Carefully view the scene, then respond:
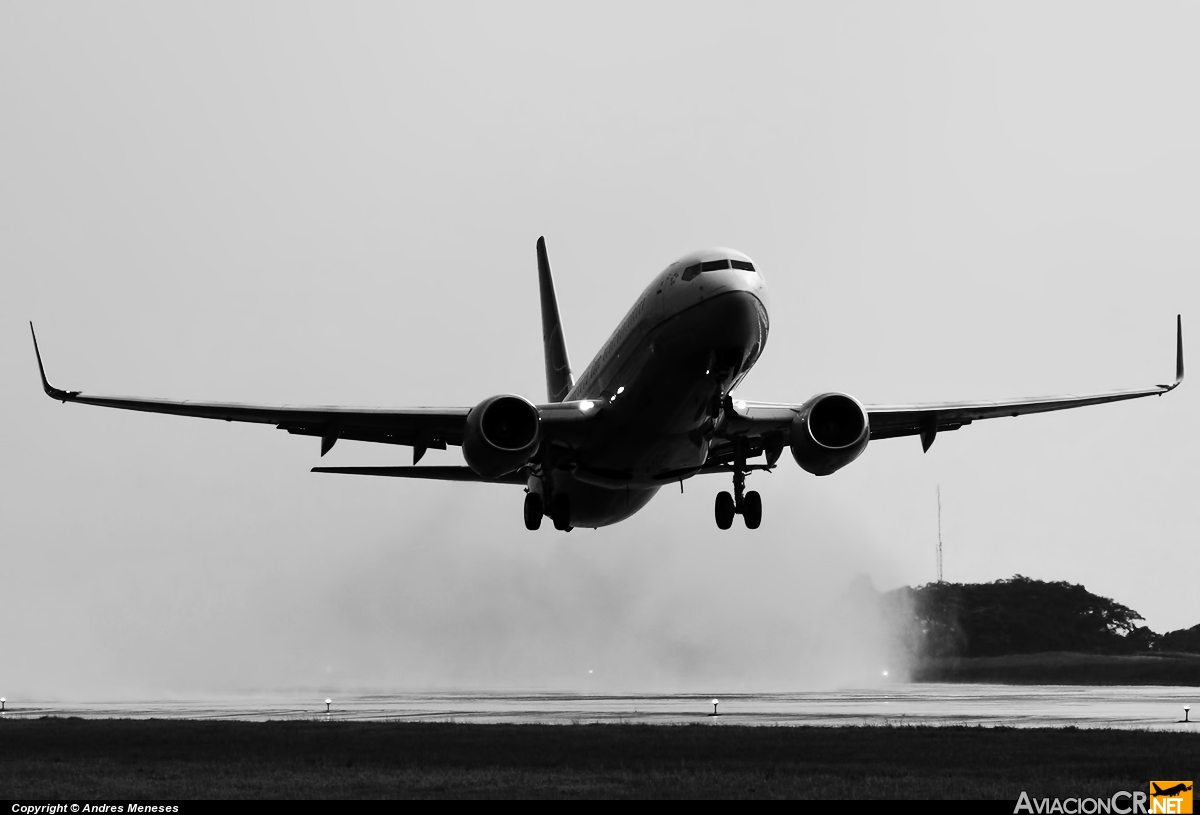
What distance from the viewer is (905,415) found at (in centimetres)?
3975

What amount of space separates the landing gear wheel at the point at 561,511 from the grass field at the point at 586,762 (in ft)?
20.2

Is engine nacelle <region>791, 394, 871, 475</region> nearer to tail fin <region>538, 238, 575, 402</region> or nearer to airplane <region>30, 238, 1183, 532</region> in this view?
airplane <region>30, 238, 1183, 532</region>

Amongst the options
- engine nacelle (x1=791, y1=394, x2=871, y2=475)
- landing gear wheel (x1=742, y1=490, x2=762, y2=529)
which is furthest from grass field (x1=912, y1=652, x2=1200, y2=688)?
engine nacelle (x1=791, y1=394, x2=871, y2=475)

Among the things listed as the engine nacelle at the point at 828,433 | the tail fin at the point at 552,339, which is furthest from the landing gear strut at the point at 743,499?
the tail fin at the point at 552,339

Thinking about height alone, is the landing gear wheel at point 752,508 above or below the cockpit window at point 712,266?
below

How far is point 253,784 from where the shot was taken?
27.9 meters

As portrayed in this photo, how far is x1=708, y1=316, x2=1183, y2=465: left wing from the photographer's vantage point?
3669 centimetres

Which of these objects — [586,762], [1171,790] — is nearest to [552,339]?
[586,762]

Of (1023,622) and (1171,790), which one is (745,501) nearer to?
(1171,790)

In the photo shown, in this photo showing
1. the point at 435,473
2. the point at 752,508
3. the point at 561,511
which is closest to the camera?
the point at 752,508

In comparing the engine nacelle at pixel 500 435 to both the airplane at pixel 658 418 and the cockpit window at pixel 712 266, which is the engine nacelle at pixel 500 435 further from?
the cockpit window at pixel 712 266

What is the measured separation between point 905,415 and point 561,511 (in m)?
10.6

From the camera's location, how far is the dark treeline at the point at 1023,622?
324ft
